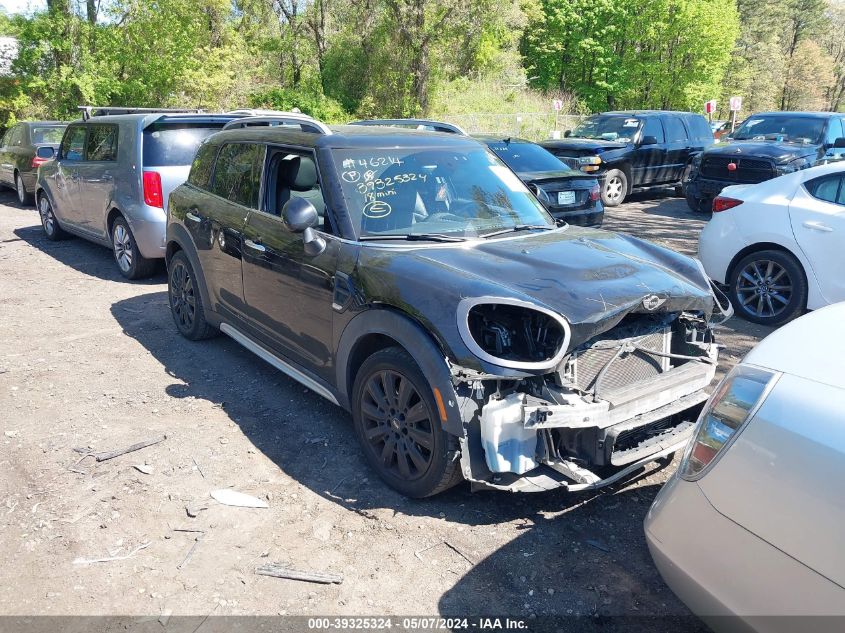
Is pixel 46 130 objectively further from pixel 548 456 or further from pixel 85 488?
pixel 548 456

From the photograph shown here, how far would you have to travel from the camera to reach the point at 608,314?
3.21 meters

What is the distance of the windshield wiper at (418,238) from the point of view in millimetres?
3969

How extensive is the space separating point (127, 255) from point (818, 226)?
23.9 ft

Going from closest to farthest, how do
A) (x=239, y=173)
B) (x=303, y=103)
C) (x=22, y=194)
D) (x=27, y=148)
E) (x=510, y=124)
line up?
(x=239, y=173), (x=27, y=148), (x=22, y=194), (x=510, y=124), (x=303, y=103)

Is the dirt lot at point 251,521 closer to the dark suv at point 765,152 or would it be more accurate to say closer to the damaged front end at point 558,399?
the damaged front end at point 558,399

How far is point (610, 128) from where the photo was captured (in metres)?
14.5

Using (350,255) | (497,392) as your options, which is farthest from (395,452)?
(350,255)

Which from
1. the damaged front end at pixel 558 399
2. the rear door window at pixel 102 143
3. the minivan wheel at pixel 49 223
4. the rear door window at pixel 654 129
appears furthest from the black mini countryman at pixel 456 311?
the rear door window at pixel 654 129

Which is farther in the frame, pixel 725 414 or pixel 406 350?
pixel 406 350

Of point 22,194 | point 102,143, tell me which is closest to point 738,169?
point 102,143

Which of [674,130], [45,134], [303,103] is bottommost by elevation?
[45,134]

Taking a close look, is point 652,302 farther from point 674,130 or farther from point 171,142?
point 674,130

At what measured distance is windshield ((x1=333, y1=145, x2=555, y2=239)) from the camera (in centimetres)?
411

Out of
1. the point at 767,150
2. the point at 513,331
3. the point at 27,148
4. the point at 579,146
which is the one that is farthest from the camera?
the point at 27,148
